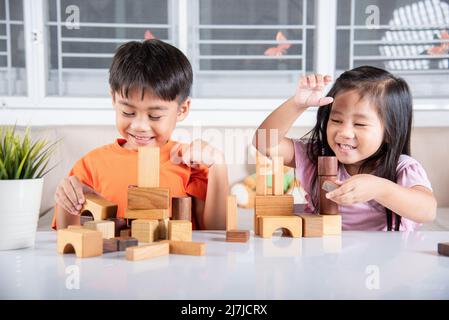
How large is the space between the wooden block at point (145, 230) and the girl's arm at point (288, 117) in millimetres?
404

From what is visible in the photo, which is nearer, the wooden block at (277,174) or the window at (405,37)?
the wooden block at (277,174)

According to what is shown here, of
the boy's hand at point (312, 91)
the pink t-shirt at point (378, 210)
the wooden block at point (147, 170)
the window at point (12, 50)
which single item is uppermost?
the window at point (12, 50)

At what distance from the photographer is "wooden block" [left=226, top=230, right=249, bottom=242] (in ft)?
2.95

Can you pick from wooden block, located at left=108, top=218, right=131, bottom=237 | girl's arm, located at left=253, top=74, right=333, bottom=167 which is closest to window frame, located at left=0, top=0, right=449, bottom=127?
girl's arm, located at left=253, top=74, right=333, bottom=167

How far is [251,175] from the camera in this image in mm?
2625

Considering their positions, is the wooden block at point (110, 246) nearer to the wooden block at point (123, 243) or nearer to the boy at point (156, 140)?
the wooden block at point (123, 243)

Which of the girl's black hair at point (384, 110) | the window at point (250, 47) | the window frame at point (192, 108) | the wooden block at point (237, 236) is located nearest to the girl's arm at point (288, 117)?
the girl's black hair at point (384, 110)

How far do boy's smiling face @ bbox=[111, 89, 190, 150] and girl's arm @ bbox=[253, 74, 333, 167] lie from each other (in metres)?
0.20

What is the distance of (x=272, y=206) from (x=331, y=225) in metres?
0.10

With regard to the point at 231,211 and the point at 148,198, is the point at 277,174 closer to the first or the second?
the point at 231,211

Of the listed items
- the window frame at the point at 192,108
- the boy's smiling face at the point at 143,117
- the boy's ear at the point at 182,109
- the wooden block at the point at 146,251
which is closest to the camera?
the wooden block at the point at 146,251

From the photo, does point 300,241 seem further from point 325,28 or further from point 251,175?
point 325,28

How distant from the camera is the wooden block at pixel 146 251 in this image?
2.48ft
